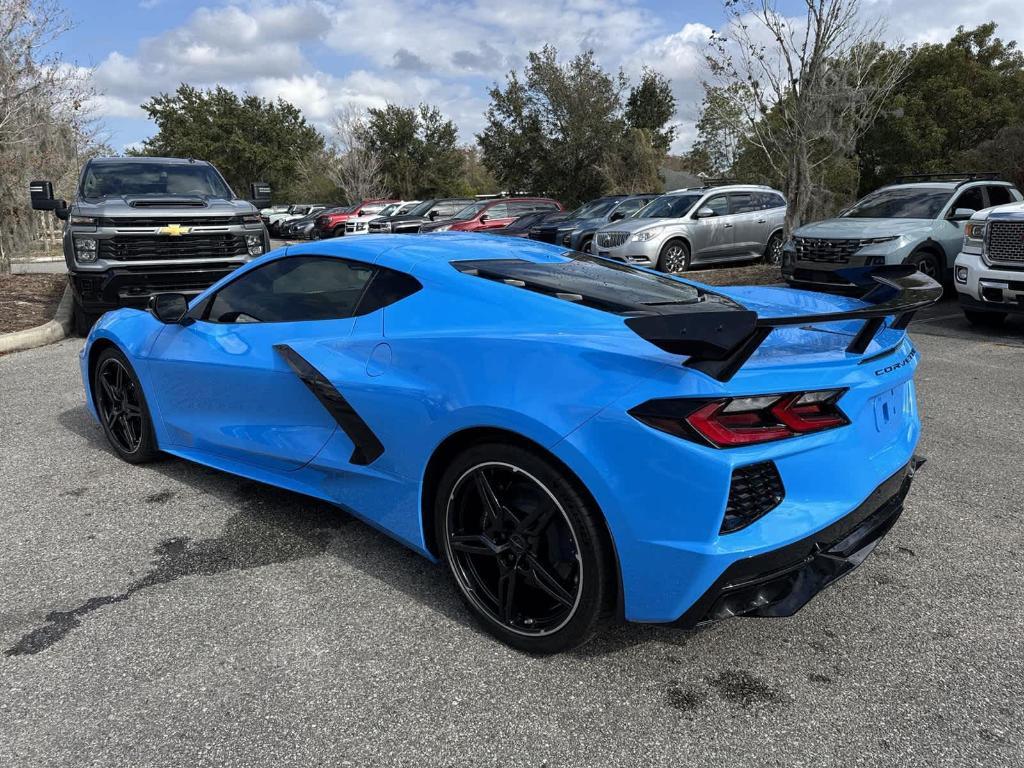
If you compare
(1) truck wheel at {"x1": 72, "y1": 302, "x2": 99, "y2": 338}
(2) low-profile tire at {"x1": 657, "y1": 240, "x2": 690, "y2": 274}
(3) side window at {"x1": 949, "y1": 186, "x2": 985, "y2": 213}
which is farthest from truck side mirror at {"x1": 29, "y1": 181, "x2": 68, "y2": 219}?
(3) side window at {"x1": 949, "y1": 186, "x2": 985, "y2": 213}

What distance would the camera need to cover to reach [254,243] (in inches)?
376

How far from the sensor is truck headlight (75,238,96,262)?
331 inches

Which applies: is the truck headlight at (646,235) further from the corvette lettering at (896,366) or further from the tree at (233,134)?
the tree at (233,134)

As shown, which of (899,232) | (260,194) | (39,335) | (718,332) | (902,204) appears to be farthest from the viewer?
(902,204)

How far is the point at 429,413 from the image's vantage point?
271 cm

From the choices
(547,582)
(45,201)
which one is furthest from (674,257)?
(547,582)

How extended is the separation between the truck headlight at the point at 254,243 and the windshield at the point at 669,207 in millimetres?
8078

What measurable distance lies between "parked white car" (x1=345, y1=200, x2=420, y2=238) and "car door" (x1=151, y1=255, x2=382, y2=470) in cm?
2595

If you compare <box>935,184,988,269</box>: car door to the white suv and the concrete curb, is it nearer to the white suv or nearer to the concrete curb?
the white suv

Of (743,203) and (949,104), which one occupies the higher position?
(949,104)

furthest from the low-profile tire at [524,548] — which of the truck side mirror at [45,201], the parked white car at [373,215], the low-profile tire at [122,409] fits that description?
the parked white car at [373,215]

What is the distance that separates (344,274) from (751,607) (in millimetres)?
2095

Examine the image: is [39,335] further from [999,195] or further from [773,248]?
[999,195]

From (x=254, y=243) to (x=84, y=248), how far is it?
6.19 feet
